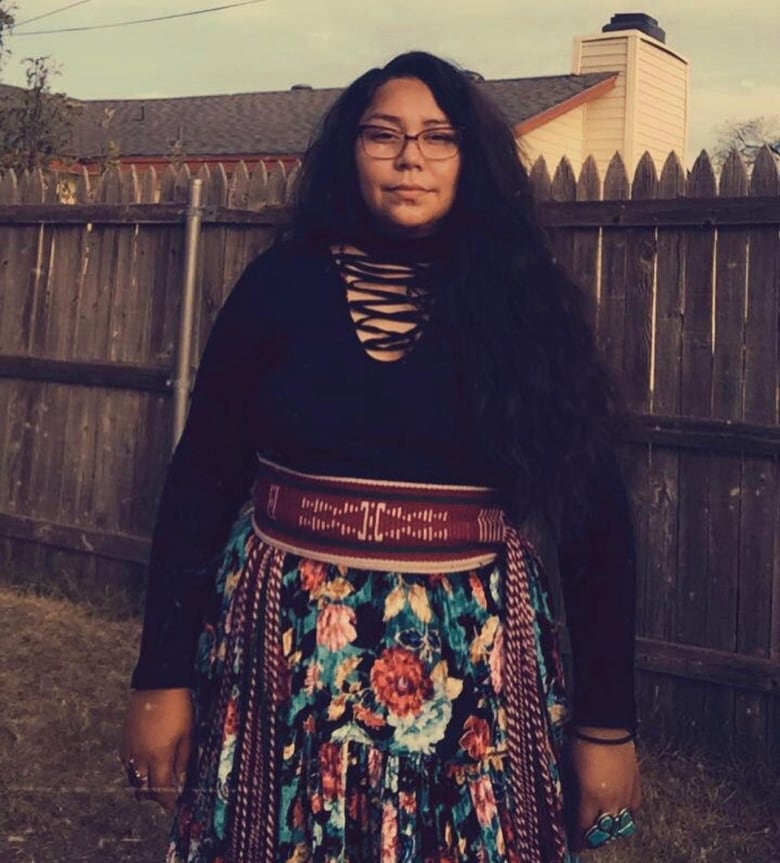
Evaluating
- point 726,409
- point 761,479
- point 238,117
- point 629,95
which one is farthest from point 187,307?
point 629,95

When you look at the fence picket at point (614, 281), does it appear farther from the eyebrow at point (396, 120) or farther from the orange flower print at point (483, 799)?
the orange flower print at point (483, 799)

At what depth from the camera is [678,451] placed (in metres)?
4.61

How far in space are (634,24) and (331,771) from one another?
21.3 metres

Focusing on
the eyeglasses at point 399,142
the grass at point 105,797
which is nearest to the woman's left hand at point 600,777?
the eyeglasses at point 399,142

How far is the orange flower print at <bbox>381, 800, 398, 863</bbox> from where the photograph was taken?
5.60ft

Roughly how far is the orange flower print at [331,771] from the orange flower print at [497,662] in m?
0.26

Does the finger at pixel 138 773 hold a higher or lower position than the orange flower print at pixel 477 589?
lower

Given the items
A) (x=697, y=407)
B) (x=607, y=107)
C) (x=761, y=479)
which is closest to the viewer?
(x=761, y=479)

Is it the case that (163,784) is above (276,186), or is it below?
below

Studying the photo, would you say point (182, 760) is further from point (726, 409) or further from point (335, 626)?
point (726, 409)

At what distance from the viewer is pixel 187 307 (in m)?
5.88

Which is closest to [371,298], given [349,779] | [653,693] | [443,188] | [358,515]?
[443,188]

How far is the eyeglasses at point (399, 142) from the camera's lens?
1914mm

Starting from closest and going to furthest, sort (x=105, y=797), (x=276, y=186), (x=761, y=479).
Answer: (x=105, y=797) < (x=761, y=479) < (x=276, y=186)
